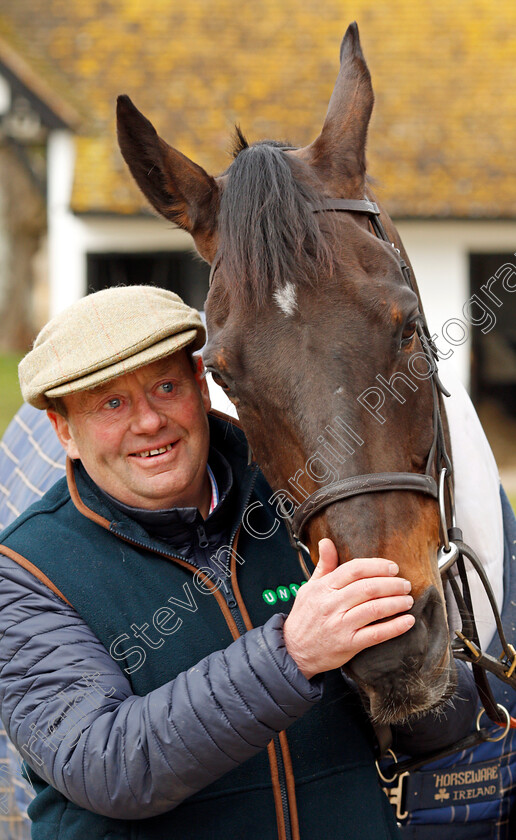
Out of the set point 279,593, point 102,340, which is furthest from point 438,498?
point 102,340

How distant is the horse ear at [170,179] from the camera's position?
6.91 ft

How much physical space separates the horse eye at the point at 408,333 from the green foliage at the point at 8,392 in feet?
33.5

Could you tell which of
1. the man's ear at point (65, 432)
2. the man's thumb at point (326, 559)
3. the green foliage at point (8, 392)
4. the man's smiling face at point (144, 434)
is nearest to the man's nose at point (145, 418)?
the man's smiling face at point (144, 434)

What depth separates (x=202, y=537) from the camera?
6.74 feet

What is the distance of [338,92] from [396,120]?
1111cm

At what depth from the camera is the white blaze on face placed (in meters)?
1.79

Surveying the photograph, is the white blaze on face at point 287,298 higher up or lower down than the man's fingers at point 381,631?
higher up

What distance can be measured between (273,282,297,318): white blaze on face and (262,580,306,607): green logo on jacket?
698mm

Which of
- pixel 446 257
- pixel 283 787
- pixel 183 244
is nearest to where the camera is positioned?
pixel 283 787

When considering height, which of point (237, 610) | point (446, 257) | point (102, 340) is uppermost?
point (446, 257)

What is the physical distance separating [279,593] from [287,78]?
12383mm

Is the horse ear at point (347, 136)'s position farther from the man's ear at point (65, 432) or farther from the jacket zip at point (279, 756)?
the jacket zip at point (279, 756)

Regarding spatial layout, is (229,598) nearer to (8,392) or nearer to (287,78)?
(8,392)

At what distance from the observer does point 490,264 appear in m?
13.6
